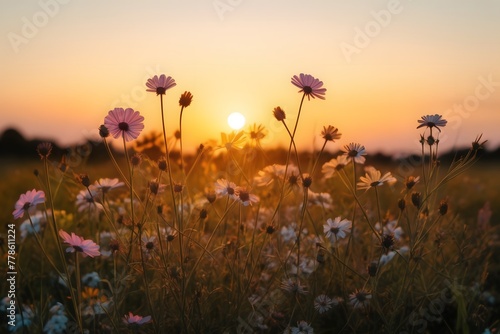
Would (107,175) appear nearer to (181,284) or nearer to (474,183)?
(474,183)

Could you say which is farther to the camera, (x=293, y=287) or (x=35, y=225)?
(x=35, y=225)

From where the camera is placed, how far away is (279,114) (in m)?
1.98

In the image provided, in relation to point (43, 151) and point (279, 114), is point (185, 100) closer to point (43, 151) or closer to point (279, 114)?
point (279, 114)

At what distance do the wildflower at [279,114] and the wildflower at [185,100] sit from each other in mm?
287

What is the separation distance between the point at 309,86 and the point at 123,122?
62 cm

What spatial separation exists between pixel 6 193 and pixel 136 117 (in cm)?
375

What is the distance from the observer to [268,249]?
9.37 feet

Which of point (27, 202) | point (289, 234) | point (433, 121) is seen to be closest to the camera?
point (27, 202)

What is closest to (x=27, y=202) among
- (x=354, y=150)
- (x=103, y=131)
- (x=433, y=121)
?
(x=103, y=131)

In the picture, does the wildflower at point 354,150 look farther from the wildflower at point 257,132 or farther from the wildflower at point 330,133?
the wildflower at point 257,132

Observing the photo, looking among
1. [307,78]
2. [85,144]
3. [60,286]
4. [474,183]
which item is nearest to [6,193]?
[85,144]

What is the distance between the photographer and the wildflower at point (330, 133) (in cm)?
212

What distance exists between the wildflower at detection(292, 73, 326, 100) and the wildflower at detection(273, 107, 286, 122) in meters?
0.11

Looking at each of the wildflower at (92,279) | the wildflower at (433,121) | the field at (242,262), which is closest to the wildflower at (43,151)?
the field at (242,262)
